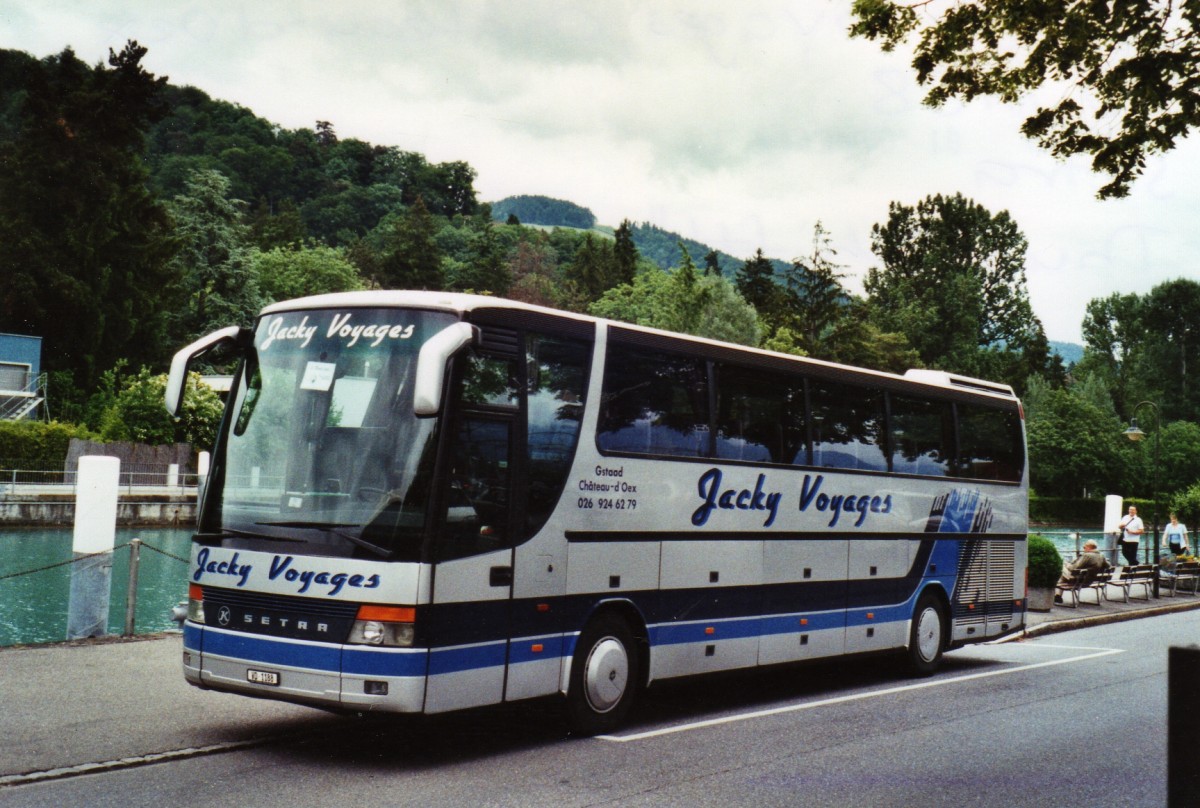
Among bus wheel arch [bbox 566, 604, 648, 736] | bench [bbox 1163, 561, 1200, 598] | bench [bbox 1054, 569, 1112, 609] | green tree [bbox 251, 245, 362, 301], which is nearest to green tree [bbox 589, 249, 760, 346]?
green tree [bbox 251, 245, 362, 301]

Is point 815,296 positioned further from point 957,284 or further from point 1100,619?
point 1100,619

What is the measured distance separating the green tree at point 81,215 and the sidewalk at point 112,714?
189 feet

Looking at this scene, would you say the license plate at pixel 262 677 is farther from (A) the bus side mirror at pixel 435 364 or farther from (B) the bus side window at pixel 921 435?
(B) the bus side window at pixel 921 435

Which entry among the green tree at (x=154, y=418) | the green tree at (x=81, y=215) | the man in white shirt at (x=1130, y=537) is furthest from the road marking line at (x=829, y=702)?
the green tree at (x=81, y=215)

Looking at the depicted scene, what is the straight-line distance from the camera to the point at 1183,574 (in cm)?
2881

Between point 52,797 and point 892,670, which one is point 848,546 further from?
point 52,797

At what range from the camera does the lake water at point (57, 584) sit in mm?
21453

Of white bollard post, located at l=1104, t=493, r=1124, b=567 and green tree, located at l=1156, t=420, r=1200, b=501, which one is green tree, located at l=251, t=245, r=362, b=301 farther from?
white bollard post, located at l=1104, t=493, r=1124, b=567

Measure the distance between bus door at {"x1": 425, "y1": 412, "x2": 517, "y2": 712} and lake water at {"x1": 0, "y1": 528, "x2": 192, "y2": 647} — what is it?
559 cm

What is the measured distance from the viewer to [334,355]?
8.98m

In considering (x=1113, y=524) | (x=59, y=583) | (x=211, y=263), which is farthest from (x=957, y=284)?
(x=59, y=583)

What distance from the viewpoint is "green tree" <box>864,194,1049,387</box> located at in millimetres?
88312

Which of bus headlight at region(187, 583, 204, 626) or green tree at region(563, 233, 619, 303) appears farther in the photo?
green tree at region(563, 233, 619, 303)

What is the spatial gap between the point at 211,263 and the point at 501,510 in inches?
2996
